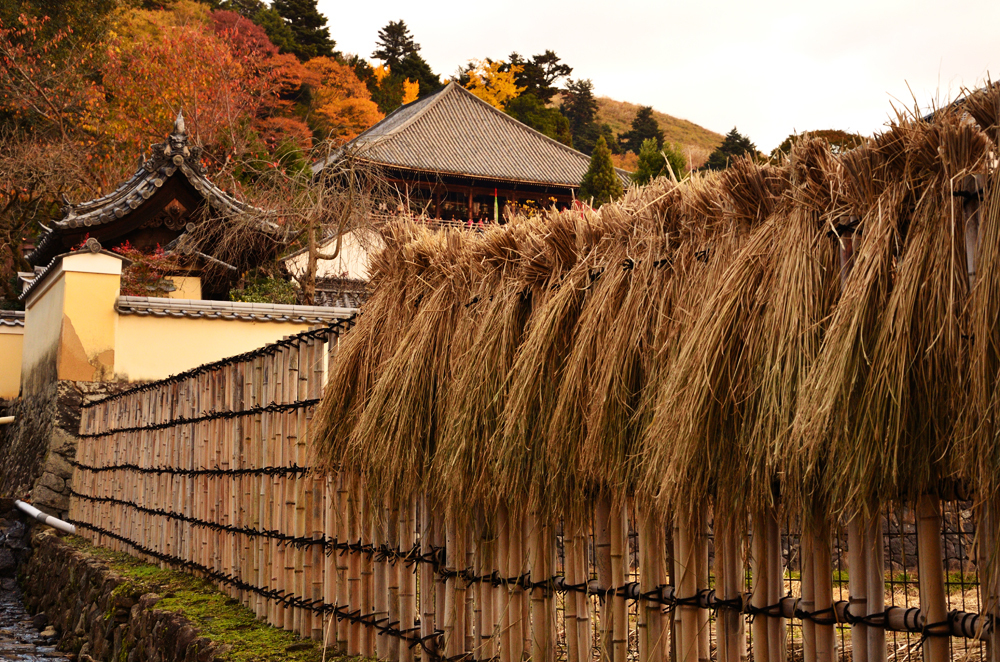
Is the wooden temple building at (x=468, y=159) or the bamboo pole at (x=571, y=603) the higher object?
the wooden temple building at (x=468, y=159)

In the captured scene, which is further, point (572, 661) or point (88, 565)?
point (88, 565)

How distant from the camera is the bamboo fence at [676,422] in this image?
1.54m

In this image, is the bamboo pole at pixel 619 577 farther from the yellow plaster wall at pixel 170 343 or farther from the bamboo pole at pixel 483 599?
the yellow plaster wall at pixel 170 343

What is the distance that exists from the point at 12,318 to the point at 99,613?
8.00 meters

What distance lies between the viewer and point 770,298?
5.91 feet

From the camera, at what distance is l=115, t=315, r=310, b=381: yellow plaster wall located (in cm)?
924

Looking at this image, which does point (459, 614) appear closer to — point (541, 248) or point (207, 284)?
point (541, 248)

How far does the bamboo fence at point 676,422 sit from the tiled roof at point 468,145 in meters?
21.6

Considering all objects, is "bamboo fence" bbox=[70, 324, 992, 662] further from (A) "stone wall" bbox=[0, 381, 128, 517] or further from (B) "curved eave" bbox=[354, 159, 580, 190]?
(B) "curved eave" bbox=[354, 159, 580, 190]

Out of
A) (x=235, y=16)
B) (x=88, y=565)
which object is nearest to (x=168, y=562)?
(x=88, y=565)

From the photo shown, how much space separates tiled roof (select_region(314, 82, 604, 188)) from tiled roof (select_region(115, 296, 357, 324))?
14460 mm

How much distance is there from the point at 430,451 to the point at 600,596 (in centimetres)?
78

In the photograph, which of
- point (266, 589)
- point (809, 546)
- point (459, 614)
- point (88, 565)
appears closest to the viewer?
point (809, 546)

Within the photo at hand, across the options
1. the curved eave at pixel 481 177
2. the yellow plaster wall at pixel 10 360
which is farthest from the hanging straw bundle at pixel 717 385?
the curved eave at pixel 481 177
